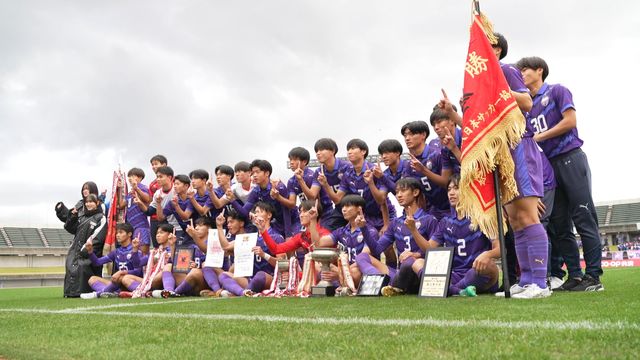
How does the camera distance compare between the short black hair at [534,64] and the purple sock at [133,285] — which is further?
the purple sock at [133,285]

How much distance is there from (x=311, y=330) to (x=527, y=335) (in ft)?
3.82

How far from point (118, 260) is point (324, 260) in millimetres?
4601

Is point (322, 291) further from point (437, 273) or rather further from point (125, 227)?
point (125, 227)

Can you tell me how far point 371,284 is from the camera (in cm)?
635

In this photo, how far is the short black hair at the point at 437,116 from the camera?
20.6 ft

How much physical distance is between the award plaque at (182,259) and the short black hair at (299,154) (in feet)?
7.67

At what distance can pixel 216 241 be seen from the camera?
8.23 metres

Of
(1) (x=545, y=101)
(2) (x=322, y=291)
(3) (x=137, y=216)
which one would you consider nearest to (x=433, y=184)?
(1) (x=545, y=101)

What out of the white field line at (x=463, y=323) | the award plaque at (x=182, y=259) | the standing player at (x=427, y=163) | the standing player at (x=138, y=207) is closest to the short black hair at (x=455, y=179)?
the standing player at (x=427, y=163)

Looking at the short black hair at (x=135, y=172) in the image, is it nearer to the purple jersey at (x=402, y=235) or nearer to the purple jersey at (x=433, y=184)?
the purple jersey at (x=402, y=235)

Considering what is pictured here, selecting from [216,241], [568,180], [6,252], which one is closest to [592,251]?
[568,180]

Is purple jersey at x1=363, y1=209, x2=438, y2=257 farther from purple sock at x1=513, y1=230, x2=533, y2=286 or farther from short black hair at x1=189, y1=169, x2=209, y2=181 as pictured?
short black hair at x1=189, y1=169, x2=209, y2=181

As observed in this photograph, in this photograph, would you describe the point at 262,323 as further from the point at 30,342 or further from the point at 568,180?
the point at 568,180

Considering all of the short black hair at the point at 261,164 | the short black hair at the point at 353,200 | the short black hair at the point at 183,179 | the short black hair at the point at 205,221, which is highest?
the short black hair at the point at 261,164
